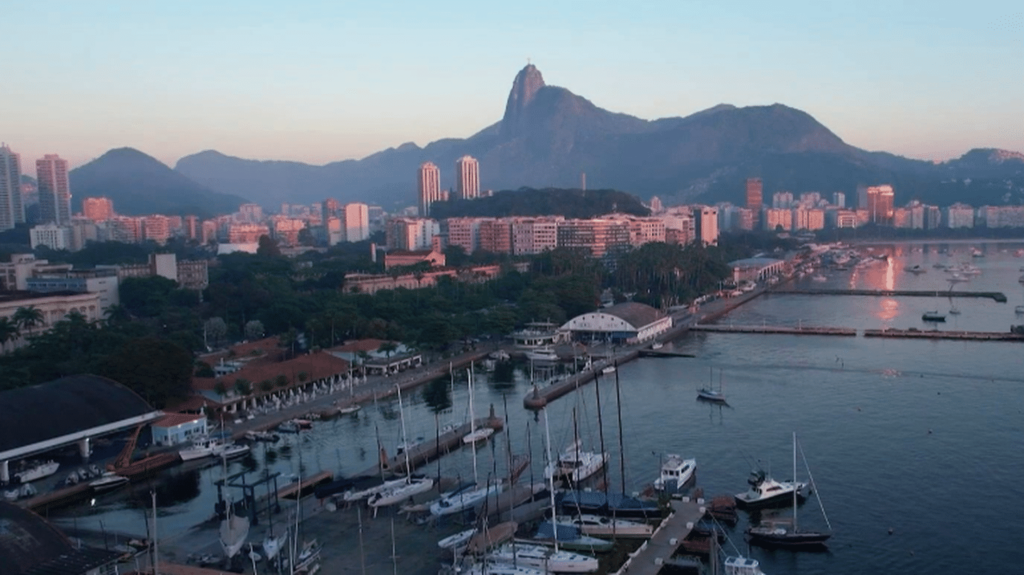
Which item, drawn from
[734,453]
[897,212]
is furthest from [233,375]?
[897,212]

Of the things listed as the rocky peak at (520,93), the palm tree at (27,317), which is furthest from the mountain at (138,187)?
the palm tree at (27,317)

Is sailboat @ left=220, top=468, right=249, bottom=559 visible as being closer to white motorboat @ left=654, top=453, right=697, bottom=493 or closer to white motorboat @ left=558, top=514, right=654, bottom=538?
white motorboat @ left=558, top=514, right=654, bottom=538

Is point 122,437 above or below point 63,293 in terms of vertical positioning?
below

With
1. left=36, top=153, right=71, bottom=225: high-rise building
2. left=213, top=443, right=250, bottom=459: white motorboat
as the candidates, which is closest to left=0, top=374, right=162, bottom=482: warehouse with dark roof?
left=213, top=443, right=250, bottom=459: white motorboat

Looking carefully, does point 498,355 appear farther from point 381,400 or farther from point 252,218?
point 252,218

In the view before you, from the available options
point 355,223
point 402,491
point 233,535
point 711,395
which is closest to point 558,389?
point 711,395

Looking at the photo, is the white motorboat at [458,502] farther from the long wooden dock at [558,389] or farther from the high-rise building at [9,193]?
the high-rise building at [9,193]

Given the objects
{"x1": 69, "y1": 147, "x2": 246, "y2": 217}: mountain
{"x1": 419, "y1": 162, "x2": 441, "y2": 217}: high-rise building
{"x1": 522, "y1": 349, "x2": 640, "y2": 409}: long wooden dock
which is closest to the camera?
{"x1": 522, "y1": 349, "x2": 640, "y2": 409}: long wooden dock
